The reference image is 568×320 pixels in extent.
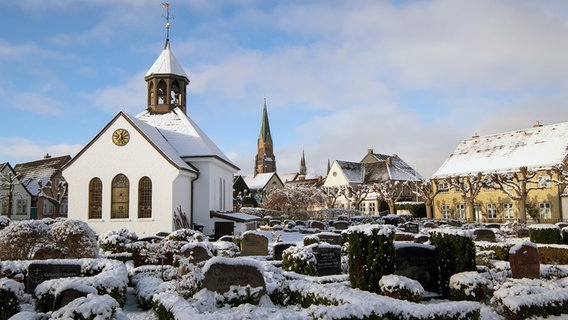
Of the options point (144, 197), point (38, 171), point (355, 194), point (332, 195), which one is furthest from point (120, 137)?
point (332, 195)

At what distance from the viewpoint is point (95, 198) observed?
1109 inches

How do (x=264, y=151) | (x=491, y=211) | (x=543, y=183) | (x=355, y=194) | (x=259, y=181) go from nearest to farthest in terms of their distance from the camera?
(x=543, y=183) → (x=491, y=211) → (x=355, y=194) → (x=259, y=181) → (x=264, y=151)

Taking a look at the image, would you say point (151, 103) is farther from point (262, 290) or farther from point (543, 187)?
point (543, 187)

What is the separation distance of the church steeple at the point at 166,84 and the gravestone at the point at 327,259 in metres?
24.5

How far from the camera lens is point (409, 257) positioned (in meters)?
12.9

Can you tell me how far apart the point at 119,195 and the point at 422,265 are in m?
21.1

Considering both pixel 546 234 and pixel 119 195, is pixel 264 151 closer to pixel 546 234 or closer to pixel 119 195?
pixel 119 195

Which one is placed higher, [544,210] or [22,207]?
[22,207]

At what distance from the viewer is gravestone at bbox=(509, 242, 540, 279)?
12930mm

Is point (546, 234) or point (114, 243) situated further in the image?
point (546, 234)

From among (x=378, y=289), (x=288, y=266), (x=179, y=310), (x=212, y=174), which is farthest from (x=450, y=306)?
(x=212, y=174)

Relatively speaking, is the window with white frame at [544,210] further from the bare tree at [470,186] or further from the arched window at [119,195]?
the arched window at [119,195]

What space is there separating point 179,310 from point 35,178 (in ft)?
178

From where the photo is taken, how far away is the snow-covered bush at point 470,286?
447 inches
